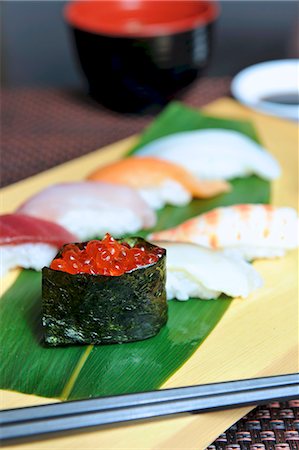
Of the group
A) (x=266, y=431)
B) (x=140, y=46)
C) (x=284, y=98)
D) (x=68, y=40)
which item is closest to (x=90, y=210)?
(x=266, y=431)

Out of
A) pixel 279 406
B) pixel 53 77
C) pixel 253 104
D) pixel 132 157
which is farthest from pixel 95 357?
pixel 53 77

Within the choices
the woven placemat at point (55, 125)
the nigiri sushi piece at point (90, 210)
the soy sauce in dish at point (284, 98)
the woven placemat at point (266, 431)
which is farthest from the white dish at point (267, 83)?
the woven placemat at point (266, 431)

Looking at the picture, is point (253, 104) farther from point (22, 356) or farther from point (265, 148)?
point (22, 356)

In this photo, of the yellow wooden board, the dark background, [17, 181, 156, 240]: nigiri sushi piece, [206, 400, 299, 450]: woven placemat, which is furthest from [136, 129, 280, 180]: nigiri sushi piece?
the dark background

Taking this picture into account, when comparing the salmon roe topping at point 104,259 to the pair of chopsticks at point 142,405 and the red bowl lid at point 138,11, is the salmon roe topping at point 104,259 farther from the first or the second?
the red bowl lid at point 138,11

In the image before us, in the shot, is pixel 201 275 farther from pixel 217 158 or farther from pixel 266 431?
pixel 217 158

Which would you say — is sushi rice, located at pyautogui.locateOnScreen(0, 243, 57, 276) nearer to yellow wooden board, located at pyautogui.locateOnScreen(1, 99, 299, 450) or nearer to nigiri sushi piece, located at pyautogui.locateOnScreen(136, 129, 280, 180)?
yellow wooden board, located at pyautogui.locateOnScreen(1, 99, 299, 450)
